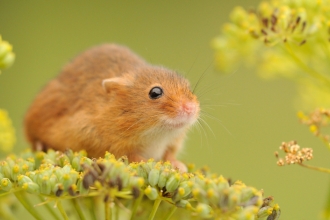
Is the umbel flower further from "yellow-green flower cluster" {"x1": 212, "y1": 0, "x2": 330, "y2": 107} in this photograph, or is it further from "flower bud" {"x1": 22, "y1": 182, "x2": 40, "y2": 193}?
"yellow-green flower cluster" {"x1": 212, "y1": 0, "x2": 330, "y2": 107}

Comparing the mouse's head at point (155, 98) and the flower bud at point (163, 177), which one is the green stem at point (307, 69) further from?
the flower bud at point (163, 177)

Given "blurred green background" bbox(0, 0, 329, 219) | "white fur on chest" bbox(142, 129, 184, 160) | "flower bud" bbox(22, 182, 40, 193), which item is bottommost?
"flower bud" bbox(22, 182, 40, 193)

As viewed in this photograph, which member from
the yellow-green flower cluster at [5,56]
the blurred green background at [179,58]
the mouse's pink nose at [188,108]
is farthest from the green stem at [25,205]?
the blurred green background at [179,58]

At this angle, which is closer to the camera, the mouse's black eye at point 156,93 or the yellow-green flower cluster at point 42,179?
the yellow-green flower cluster at point 42,179

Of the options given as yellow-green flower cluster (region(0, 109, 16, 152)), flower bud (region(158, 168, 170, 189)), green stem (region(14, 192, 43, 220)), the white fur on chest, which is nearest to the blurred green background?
the white fur on chest

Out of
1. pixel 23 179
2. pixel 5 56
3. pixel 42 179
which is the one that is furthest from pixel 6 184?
pixel 5 56

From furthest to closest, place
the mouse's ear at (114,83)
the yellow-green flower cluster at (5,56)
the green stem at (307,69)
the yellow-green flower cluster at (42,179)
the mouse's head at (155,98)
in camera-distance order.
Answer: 1. the mouse's ear at (114,83)
2. the mouse's head at (155,98)
3. the green stem at (307,69)
4. the yellow-green flower cluster at (5,56)
5. the yellow-green flower cluster at (42,179)

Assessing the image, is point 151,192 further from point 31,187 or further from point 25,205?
point 25,205

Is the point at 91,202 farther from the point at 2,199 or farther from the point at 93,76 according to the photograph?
the point at 93,76

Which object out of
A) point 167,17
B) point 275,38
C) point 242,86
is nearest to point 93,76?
point 275,38
